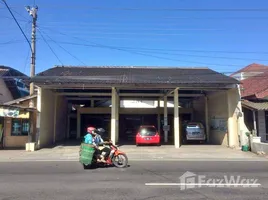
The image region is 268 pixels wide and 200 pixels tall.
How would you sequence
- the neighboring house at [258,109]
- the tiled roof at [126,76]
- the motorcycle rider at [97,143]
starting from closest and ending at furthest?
the motorcycle rider at [97,143] < the tiled roof at [126,76] < the neighboring house at [258,109]

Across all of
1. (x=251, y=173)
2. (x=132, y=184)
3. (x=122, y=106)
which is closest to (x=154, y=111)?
(x=122, y=106)

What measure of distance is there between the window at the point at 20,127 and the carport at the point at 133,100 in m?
1.34

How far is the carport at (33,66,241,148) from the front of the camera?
21656 millimetres

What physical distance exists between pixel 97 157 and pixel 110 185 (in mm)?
3705

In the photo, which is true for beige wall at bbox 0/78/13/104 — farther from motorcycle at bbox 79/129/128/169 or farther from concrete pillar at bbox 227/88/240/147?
concrete pillar at bbox 227/88/240/147

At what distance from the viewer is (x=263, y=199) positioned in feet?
22.9

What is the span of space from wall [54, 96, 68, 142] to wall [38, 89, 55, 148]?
1525 millimetres

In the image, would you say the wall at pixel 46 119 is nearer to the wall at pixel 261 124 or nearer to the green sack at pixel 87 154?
the green sack at pixel 87 154

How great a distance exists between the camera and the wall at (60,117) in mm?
27297

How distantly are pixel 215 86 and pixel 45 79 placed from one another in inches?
465

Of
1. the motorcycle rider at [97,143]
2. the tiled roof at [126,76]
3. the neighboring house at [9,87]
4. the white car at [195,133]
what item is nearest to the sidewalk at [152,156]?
the motorcycle rider at [97,143]

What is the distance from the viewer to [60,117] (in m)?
29.4

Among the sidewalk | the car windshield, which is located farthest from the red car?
the sidewalk

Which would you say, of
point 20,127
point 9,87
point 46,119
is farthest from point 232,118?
point 9,87
